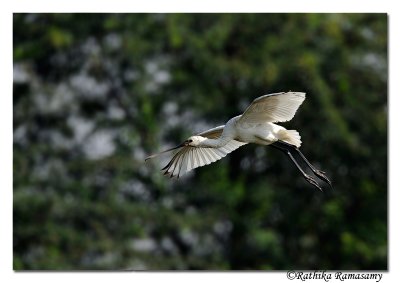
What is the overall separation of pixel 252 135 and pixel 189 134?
8.64 metres

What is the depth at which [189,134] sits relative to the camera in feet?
49.1

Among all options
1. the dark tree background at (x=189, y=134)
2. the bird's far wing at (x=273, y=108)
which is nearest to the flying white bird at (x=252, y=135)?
the bird's far wing at (x=273, y=108)

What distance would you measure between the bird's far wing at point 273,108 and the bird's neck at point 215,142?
183 millimetres

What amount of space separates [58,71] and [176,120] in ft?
6.95

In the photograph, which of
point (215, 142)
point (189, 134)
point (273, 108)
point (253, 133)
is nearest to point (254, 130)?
point (253, 133)

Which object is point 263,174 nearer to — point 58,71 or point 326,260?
point 326,260

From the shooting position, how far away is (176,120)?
51.3 feet

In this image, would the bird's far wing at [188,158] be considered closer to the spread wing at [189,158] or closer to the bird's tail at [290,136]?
the spread wing at [189,158]

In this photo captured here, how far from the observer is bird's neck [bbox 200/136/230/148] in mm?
6422

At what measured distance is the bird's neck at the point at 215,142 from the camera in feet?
21.1

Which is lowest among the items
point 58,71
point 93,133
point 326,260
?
point 326,260

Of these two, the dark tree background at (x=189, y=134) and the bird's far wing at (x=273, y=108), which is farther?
the dark tree background at (x=189, y=134)

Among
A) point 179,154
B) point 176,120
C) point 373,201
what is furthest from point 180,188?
point 179,154

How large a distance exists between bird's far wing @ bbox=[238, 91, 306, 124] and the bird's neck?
A: 18 centimetres
